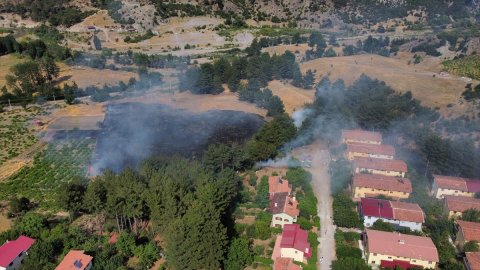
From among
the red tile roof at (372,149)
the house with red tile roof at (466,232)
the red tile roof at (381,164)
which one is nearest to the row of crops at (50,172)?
the red tile roof at (381,164)

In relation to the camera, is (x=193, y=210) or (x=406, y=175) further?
(x=406, y=175)

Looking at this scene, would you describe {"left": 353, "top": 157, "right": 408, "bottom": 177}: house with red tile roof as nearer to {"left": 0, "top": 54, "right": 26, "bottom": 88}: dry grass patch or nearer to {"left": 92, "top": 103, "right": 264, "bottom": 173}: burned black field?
{"left": 92, "top": 103, "right": 264, "bottom": 173}: burned black field

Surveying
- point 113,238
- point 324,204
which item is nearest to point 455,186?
point 324,204

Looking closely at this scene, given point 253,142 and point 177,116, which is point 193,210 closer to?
point 253,142

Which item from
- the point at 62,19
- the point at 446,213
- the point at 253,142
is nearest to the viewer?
the point at 446,213

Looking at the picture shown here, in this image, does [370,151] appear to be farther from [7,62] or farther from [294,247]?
[7,62]

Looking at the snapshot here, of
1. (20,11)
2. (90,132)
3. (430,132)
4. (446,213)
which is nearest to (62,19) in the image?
(20,11)

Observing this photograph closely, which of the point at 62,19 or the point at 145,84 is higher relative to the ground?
the point at 62,19

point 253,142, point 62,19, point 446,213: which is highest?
point 62,19
